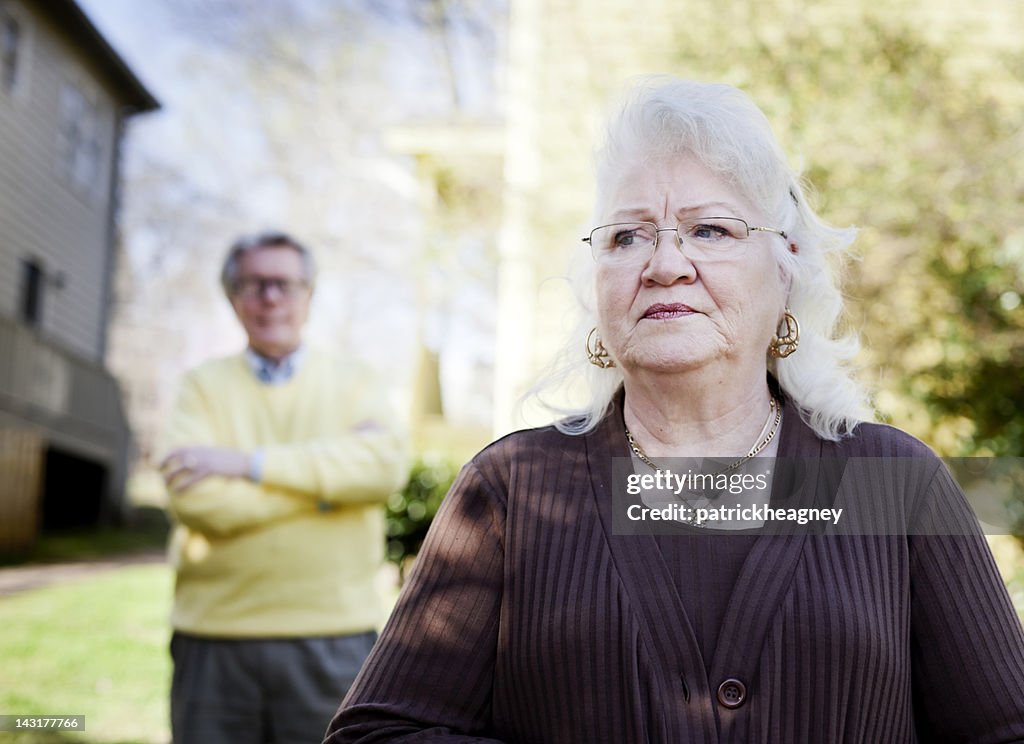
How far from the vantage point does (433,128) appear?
458 inches

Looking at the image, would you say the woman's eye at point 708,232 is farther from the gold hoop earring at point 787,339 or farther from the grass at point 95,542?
the grass at point 95,542

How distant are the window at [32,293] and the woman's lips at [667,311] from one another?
709 inches

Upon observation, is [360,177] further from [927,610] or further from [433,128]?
[927,610]

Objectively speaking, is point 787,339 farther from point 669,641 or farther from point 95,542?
point 95,542

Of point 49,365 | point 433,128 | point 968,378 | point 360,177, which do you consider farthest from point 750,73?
point 49,365

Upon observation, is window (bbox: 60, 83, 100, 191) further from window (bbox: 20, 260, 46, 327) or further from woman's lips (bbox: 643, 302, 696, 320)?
woman's lips (bbox: 643, 302, 696, 320)

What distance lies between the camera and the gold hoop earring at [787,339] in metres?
2.08

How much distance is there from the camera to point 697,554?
1.81 metres

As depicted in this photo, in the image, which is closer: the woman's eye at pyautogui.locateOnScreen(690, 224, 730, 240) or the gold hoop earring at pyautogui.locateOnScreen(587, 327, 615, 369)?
the woman's eye at pyautogui.locateOnScreen(690, 224, 730, 240)

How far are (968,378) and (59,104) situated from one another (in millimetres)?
16174

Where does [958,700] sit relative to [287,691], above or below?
above

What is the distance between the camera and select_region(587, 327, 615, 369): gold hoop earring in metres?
2.12

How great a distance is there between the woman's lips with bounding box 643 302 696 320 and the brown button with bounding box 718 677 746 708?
619 millimetres

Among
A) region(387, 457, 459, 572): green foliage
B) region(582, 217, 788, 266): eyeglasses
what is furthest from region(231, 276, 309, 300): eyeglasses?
region(387, 457, 459, 572): green foliage
